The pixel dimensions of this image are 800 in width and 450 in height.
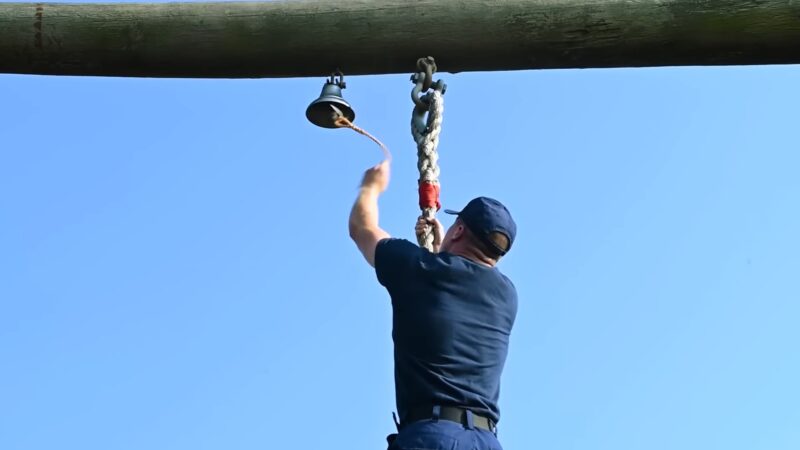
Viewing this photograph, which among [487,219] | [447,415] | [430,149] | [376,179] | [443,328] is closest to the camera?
[447,415]

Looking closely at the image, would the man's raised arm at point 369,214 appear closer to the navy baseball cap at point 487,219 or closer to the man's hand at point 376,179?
the man's hand at point 376,179

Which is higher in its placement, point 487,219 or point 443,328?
point 487,219

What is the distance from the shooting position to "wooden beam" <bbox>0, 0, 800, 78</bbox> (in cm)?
486

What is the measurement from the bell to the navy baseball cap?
0.78 m

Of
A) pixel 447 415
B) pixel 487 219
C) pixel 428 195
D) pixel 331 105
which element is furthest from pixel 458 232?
pixel 331 105

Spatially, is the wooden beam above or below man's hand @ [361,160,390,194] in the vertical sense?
above

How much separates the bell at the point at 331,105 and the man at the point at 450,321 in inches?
24.9

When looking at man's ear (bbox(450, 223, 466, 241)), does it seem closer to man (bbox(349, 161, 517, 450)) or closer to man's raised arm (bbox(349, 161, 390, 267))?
man (bbox(349, 161, 517, 450))

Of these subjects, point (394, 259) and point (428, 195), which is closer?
point (394, 259)

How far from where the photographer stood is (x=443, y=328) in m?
4.14

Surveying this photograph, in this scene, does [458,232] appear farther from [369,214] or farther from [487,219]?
[369,214]

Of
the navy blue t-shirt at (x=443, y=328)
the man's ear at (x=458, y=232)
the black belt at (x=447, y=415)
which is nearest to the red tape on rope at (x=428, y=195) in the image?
the man's ear at (x=458, y=232)

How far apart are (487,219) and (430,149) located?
522 mm

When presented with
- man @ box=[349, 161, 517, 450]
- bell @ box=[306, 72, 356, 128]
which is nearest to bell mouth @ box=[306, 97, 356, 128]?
bell @ box=[306, 72, 356, 128]
